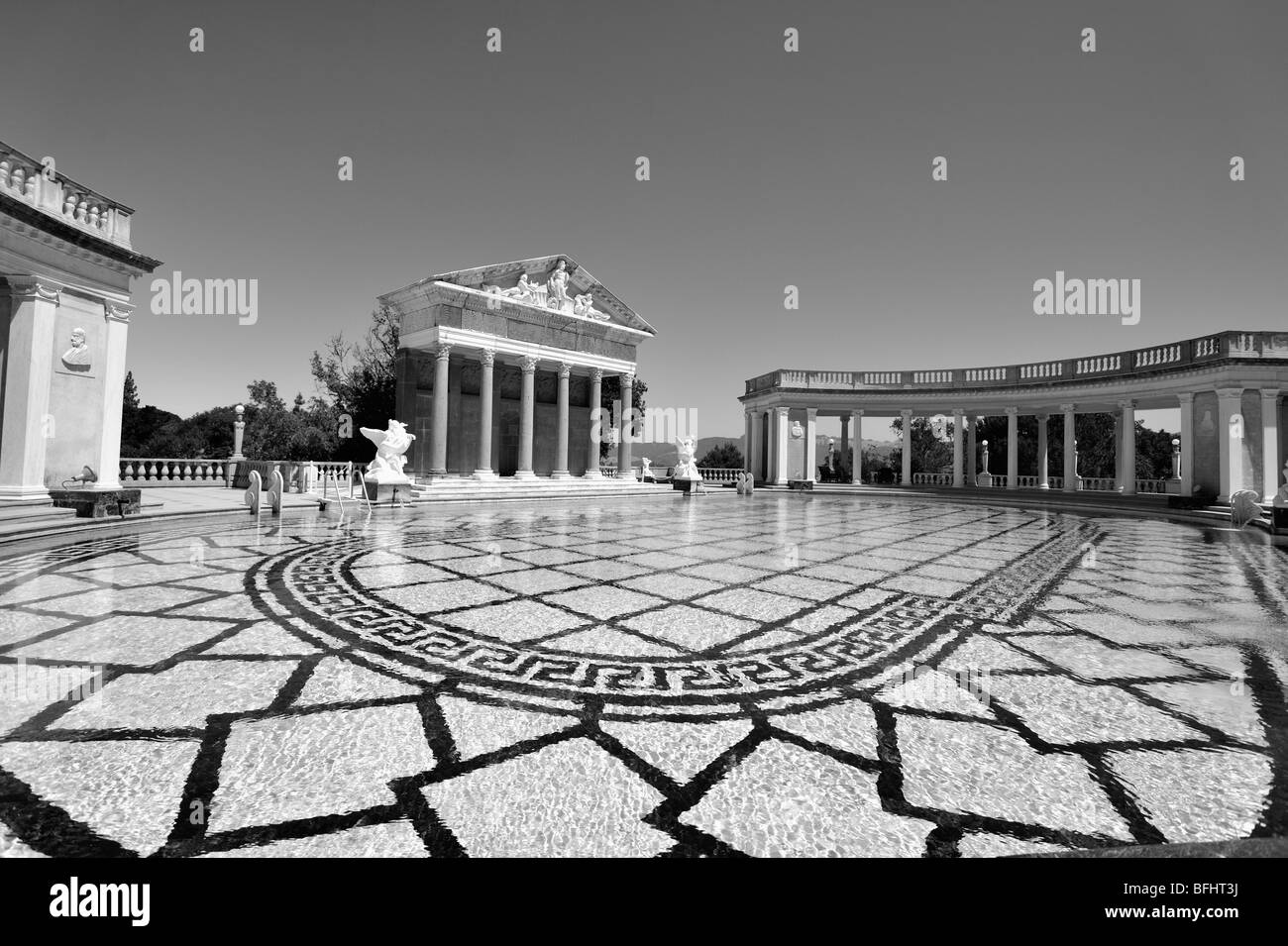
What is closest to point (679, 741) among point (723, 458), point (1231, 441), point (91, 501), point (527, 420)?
point (91, 501)

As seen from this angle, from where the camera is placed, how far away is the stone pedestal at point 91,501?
10445 mm

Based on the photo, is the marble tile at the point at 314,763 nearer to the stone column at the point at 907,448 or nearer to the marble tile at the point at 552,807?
the marble tile at the point at 552,807

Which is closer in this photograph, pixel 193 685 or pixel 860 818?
pixel 860 818

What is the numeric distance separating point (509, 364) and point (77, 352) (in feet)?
49.7

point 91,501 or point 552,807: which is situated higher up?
point 91,501

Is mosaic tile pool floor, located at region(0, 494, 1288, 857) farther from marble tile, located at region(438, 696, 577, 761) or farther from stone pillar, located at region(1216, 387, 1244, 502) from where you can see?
stone pillar, located at region(1216, 387, 1244, 502)

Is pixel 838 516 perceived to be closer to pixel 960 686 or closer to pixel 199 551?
pixel 960 686

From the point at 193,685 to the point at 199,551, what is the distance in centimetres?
579

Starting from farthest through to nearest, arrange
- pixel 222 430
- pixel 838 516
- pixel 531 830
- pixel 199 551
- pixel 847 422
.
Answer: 1. pixel 222 430
2. pixel 847 422
3. pixel 838 516
4. pixel 199 551
5. pixel 531 830

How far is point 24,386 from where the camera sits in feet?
33.0

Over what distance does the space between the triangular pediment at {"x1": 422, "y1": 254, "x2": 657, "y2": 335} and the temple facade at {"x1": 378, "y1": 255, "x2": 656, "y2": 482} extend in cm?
5

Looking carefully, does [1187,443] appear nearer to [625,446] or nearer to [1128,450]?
[1128,450]

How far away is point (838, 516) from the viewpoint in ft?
54.3
